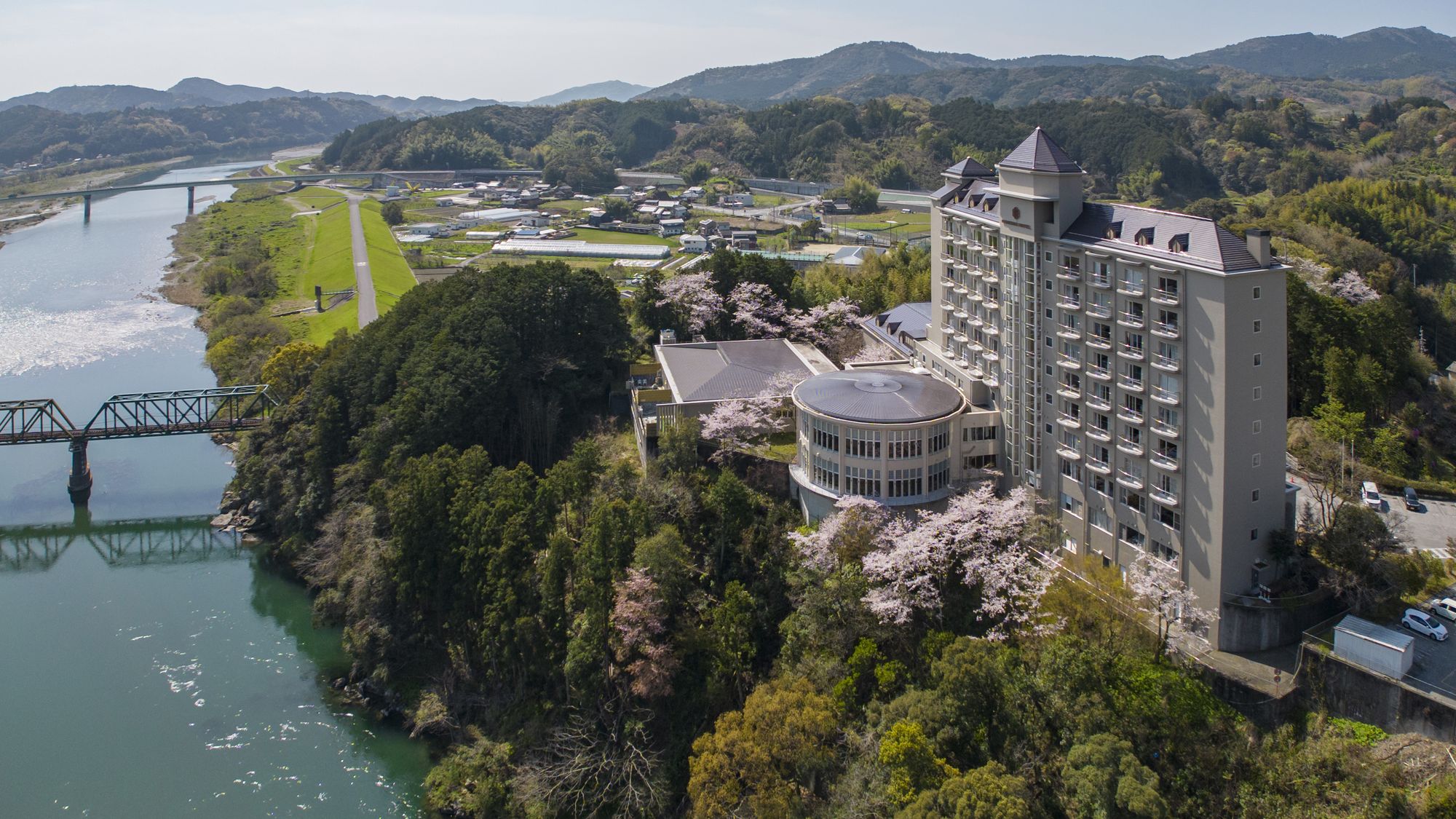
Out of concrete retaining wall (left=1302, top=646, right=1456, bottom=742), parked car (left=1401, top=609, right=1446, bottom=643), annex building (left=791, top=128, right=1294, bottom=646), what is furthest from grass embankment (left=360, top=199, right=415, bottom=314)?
parked car (left=1401, top=609, right=1446, bottom=643)

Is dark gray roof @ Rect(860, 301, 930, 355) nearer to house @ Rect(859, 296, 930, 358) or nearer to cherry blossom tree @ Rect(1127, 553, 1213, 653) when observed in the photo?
house @ Rect(859, 296, 930, 358)

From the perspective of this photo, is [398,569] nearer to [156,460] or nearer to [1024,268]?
[1024,268]

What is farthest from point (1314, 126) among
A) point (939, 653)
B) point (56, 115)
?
point (56, 115)

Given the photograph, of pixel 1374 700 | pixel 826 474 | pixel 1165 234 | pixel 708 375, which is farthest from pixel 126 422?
pixel 1374 700

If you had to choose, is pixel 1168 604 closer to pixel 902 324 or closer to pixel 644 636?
pixel 644 636

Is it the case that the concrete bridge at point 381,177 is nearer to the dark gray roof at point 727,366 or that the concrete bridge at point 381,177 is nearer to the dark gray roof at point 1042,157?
the dark gray roof at point 727,366
